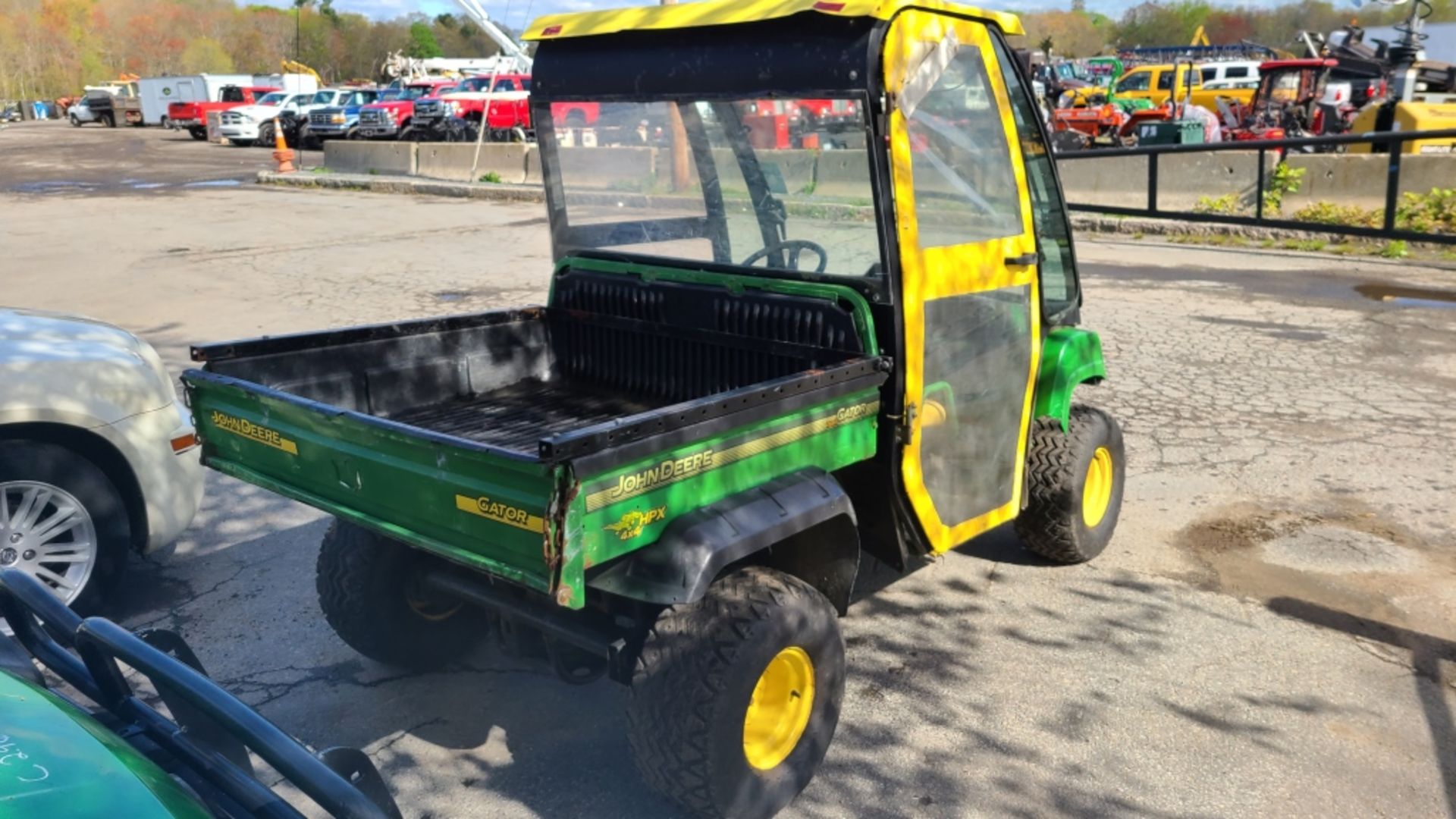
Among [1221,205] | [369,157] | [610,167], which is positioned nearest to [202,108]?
[369,157]

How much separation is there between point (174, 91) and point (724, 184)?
174 feet

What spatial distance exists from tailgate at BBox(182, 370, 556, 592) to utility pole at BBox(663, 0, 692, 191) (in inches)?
66.6

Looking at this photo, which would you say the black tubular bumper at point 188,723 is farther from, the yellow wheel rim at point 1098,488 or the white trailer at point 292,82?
the white trailer at point 292,82

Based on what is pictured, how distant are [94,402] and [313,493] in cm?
170

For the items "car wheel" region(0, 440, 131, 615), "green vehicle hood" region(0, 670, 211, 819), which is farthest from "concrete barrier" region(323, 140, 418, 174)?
"green vehicle hood" region(0, 670, 211, 819)

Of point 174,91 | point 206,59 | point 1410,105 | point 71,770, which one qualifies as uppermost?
point 206,59

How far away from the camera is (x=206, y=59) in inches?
4190

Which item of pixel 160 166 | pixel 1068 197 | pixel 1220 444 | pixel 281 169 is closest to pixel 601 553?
pixel 1220 444

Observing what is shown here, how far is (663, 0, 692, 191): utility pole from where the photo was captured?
4.19m

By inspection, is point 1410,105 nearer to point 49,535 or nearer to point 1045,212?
point 1045,212

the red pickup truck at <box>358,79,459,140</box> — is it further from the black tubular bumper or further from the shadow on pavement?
the black tubular bumper

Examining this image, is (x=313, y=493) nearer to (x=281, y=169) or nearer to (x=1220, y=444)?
(x=1220, y=444)

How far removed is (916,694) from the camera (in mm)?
4027

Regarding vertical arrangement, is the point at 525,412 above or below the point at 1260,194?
below
